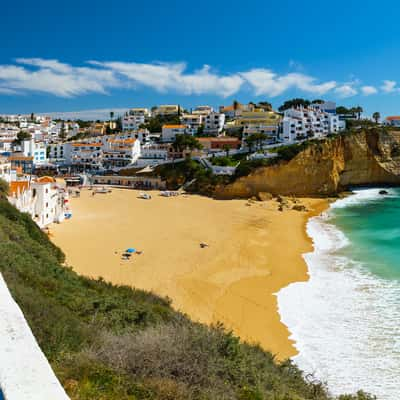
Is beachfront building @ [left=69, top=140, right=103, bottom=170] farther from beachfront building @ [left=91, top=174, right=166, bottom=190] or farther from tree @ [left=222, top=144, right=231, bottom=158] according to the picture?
tree @ [left=222, top=144, right=231, bottom=158]

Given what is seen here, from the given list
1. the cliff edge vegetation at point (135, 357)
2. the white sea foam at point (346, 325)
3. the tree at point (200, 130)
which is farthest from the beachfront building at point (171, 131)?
the cliff edge vegetation at point (135, 357)

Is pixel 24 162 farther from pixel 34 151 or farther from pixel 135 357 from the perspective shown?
pixel 135 357

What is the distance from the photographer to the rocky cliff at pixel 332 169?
45188 mm

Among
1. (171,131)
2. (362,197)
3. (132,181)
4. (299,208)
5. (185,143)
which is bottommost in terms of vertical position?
(299,208)

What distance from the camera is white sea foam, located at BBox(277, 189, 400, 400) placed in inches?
416

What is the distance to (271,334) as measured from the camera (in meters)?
13.1

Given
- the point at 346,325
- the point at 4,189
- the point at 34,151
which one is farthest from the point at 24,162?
the point at 346,325

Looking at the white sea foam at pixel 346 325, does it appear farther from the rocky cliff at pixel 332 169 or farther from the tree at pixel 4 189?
the rocky cliff at pixel 332 169

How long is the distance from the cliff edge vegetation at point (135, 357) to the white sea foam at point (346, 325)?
339 centimetres

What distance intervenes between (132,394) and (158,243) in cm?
1949

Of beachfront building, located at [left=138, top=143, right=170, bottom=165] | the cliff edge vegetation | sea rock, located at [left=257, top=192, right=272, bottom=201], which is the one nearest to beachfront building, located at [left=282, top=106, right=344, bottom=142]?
sea rock, located at [left=257, top=192, right=272, bottom=201]

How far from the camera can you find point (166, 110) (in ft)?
334

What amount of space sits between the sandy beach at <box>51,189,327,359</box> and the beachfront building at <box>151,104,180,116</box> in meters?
64.3

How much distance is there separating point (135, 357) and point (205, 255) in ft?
53.8
